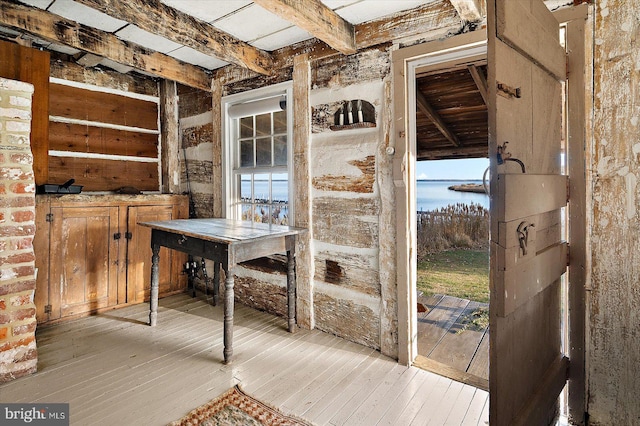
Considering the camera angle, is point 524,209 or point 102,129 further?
point 102,129

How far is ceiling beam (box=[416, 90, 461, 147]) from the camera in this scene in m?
4.54

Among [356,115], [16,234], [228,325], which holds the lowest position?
[228,325]

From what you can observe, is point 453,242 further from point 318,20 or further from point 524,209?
point 524,209

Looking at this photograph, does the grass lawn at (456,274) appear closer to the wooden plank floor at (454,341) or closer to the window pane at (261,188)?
the wooden plank floor at (454,341)

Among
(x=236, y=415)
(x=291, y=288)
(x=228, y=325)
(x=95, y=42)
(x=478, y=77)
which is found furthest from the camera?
(x=478, y=77)

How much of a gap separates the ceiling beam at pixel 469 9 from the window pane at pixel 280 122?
1.80 metres

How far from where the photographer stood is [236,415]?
6.51 ft

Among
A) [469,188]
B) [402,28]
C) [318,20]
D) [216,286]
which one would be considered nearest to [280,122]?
[318,20]

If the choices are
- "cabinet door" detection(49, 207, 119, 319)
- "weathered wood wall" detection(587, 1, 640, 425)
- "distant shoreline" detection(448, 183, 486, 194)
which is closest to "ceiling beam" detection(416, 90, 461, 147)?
"weathered wood wall" detection(587, 1, 640, 425)

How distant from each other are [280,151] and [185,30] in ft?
4.28

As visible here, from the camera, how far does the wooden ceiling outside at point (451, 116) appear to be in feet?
13.6

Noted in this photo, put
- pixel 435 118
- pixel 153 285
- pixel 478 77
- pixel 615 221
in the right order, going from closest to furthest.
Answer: pixel 615 221
pixel 153 285
pixel 478 77
pixel 435 118

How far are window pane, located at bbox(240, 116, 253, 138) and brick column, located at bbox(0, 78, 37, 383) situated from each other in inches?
71.9

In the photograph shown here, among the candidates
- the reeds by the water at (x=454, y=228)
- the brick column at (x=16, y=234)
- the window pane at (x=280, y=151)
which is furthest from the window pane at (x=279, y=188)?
the reeds by the water at (x=454, y=228)
